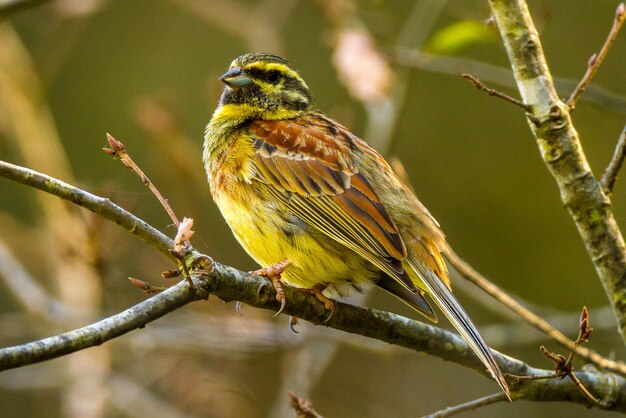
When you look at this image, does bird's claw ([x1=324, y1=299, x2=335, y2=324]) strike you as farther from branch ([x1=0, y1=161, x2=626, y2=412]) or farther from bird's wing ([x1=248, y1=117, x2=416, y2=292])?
bird's wing ([x1=248, y1=117, x2=416, y2=292])

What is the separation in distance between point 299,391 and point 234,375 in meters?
1.16

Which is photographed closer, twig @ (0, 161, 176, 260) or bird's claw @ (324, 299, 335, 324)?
twig @ (0, 161, 176, 260)

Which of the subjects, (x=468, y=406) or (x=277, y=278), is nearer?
(x=468, y=406)

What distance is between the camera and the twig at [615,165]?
11.4ft

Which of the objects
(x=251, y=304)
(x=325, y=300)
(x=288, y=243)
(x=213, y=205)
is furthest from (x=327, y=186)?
(x=213, y=205)

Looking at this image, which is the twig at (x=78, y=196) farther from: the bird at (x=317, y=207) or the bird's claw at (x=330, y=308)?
the bird's claw at (x=330, y=308)

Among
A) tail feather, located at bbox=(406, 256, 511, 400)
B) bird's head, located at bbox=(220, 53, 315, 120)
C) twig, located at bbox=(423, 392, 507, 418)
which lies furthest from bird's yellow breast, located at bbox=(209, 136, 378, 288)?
twig, located at bbox=(423, 392, 507, 418)

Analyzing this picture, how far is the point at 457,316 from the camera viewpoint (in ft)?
12.7

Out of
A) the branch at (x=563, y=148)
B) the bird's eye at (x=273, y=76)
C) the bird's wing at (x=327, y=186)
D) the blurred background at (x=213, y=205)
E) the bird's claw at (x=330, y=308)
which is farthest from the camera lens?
the blurred background at (x=213, y=205)

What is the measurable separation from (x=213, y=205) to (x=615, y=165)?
6.03m

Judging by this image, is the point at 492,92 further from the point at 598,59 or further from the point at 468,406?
the point at 468,406

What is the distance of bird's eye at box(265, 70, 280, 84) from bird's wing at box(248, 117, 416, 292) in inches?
12.9

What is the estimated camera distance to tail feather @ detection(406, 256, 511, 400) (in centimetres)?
343

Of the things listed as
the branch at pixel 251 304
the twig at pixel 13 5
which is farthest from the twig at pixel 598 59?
the twig at pixel 13 5
